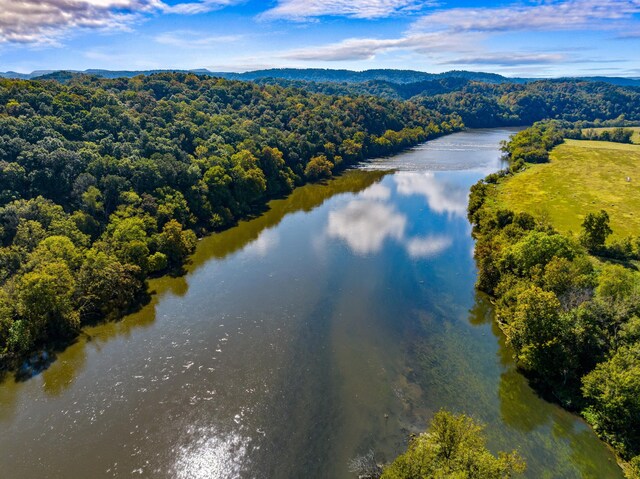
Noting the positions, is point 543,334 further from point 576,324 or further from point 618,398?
point 618,398

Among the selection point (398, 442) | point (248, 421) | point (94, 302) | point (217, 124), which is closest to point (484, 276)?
point (398, 442)

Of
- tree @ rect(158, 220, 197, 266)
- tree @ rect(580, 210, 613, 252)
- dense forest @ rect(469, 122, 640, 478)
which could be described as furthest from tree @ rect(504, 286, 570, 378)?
tree @ rect(158, 220, 197, 266)

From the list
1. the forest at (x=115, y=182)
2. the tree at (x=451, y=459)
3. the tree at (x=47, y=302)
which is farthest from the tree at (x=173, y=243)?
the tree at (x=451, y=459)

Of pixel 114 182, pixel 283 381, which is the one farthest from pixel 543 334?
pixel 114 182

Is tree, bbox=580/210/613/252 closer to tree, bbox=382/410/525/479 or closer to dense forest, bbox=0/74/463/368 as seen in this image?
tree, bbox=382/410/525/479

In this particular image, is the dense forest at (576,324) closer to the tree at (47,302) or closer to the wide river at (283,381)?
the wide river at (283,381)

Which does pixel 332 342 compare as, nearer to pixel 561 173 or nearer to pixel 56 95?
pixel 56 95
